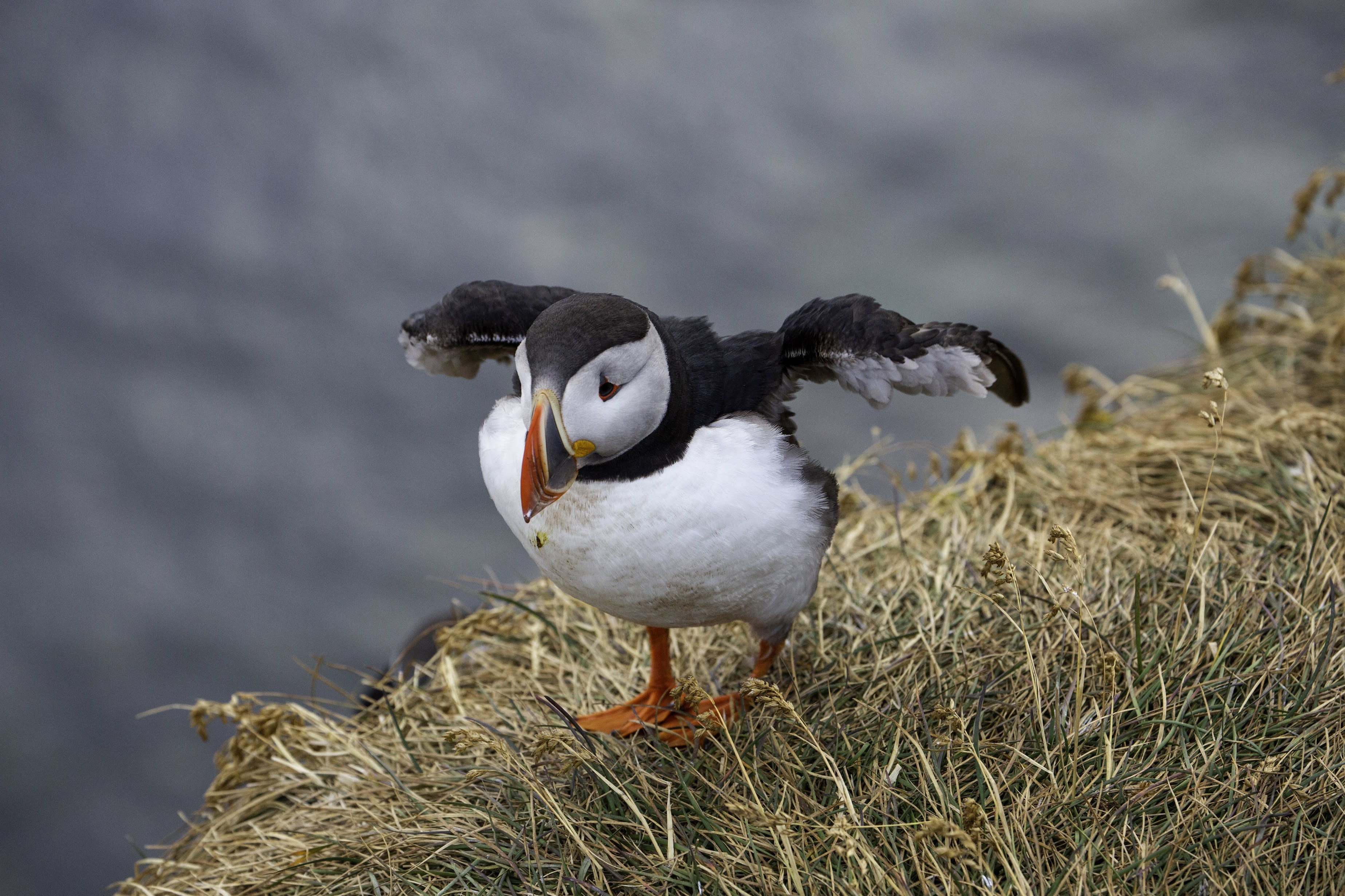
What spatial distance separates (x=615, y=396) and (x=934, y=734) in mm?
1037

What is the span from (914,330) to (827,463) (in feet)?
9.12

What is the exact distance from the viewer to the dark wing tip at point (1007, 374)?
77.1 inches

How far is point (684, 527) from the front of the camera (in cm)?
187

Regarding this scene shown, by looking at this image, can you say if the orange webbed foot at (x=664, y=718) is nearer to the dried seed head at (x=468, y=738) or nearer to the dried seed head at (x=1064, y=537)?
the dried seed head at (x=468, y=738)

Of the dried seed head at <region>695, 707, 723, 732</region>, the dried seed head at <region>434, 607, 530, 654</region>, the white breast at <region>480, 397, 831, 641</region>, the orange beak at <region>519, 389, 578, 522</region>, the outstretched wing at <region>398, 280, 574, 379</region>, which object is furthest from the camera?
the dried seed head at <region>434, 607, 530, 654</region>

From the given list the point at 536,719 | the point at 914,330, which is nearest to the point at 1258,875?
the point at 914,330

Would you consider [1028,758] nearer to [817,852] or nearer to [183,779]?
[817,852]

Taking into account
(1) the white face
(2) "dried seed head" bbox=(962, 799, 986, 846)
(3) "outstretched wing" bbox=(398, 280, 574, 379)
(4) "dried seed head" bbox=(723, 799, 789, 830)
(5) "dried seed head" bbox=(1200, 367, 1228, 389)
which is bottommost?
(2) "dried seed head" bbox=(962, 799, 986, 846)

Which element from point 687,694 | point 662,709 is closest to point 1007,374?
point 687,694

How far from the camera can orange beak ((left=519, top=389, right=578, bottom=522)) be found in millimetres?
1626

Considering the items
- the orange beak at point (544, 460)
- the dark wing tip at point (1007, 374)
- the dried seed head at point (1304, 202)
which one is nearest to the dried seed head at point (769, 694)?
the orange beak at point (544, 460)

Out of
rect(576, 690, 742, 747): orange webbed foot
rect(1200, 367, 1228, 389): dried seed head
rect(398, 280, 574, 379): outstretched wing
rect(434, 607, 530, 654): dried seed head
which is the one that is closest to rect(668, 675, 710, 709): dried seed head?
rect(576, 690, 742, 747): orange webbed foot

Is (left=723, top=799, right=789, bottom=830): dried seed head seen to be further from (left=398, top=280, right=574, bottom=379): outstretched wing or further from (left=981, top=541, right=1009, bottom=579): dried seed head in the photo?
(left=398, top=280, right=574, bottom=379): outstretched wing

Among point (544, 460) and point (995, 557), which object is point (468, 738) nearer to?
point (544, 460)
